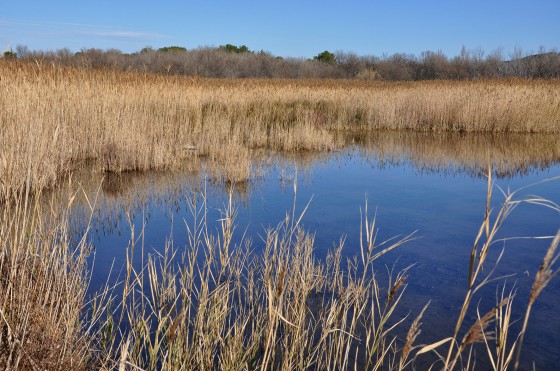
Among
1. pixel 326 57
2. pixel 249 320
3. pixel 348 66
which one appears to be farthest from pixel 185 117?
pixel 326 57

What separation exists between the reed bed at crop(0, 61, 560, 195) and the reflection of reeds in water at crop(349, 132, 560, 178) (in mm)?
813

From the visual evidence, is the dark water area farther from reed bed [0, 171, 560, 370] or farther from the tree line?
the tree line

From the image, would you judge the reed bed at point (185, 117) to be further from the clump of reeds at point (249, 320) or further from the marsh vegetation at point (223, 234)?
the clump of reeds at point (249, 320)

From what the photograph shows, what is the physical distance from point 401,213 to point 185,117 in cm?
499

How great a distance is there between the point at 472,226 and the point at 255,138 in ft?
17.6

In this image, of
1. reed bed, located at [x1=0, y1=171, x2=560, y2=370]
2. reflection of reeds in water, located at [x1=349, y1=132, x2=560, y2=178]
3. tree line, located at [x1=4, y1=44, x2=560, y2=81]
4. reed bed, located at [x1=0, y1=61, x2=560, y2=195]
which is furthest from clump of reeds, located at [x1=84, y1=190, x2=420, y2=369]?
tree line, located at [x1=4, y1=44, x2=560, y2=81]

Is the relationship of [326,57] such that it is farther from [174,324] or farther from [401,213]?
[174,324]

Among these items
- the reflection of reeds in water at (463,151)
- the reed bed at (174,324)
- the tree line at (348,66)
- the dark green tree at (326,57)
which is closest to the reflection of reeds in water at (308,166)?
the reflection of reeds in water at (463,151)

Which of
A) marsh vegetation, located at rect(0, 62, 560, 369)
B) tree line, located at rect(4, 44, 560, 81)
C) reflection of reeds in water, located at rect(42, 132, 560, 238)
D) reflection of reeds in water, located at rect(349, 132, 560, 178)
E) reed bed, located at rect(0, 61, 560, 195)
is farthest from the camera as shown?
tree line, located at rect(4, 44, 560, 81)

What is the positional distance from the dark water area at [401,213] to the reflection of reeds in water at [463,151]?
0.05 metres

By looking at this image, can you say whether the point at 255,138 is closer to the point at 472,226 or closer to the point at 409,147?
the point at 409,147

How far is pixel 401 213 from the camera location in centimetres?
546

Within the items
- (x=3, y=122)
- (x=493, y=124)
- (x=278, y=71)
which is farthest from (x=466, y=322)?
(x=278, y=71)

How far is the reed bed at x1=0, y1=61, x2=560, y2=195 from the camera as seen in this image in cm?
591
